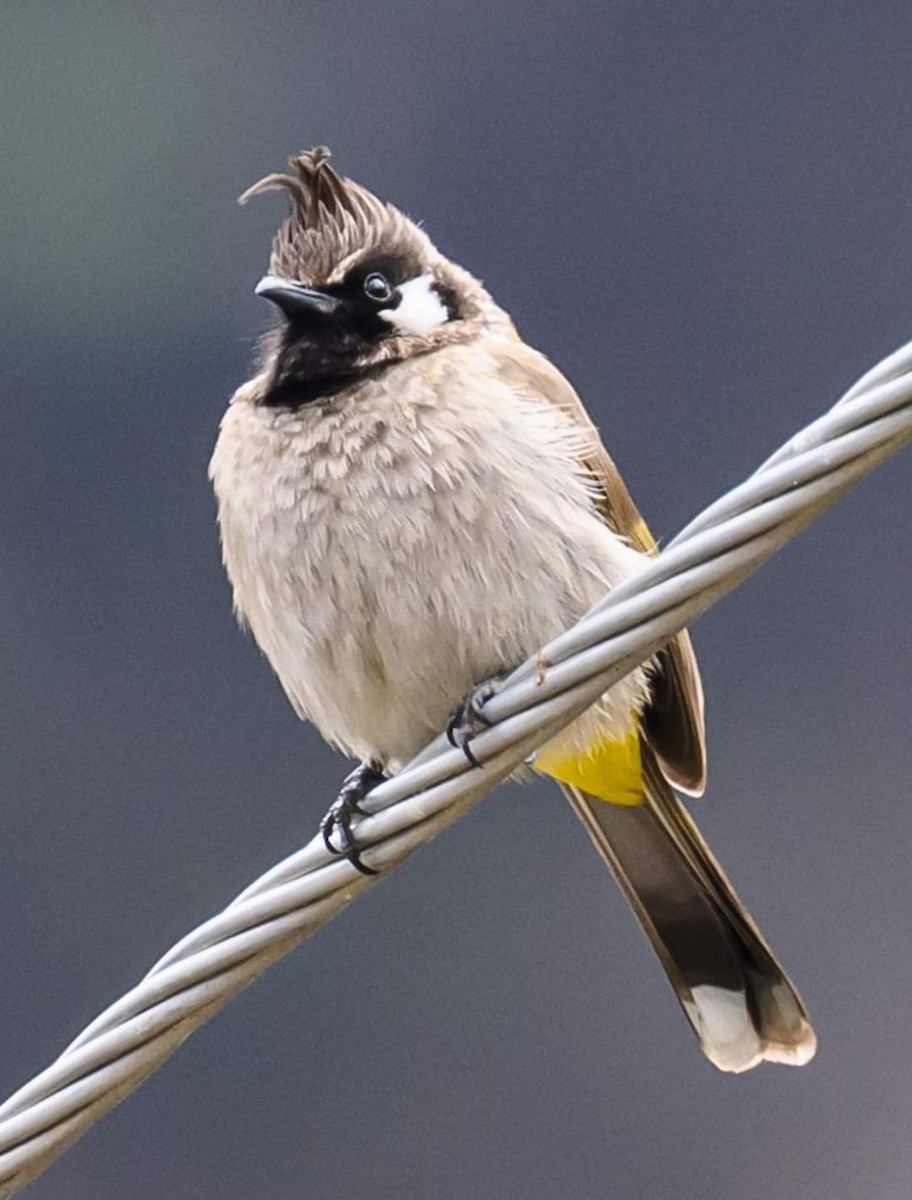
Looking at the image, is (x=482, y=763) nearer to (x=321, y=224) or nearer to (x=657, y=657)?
(x=657, y=657)

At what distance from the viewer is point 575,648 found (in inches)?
64.5

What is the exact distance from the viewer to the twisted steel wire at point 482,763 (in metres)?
1.48

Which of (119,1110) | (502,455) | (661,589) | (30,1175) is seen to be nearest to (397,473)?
(502,455)

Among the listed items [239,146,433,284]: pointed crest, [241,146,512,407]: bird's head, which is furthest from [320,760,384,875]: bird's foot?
[239,146,433,284]: pointed crest

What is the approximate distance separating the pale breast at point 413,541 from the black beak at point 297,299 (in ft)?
0.65

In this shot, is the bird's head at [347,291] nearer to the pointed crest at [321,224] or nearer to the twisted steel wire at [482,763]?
the pointed crest at [321,224]

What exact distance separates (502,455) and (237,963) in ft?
3.25

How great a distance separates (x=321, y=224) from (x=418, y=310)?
207 mm

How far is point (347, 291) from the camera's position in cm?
273

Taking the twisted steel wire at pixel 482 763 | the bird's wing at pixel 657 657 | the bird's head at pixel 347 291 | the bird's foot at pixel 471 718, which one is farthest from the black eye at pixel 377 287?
the twisted steel wire at pixel 482 763

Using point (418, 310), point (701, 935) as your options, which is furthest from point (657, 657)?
point (418, 310)

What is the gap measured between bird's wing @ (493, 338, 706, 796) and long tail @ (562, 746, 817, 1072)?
0.09 meters

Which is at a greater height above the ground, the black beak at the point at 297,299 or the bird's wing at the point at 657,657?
the black beak at the point at 297,299

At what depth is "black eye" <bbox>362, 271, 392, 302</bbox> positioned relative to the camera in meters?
2.73
